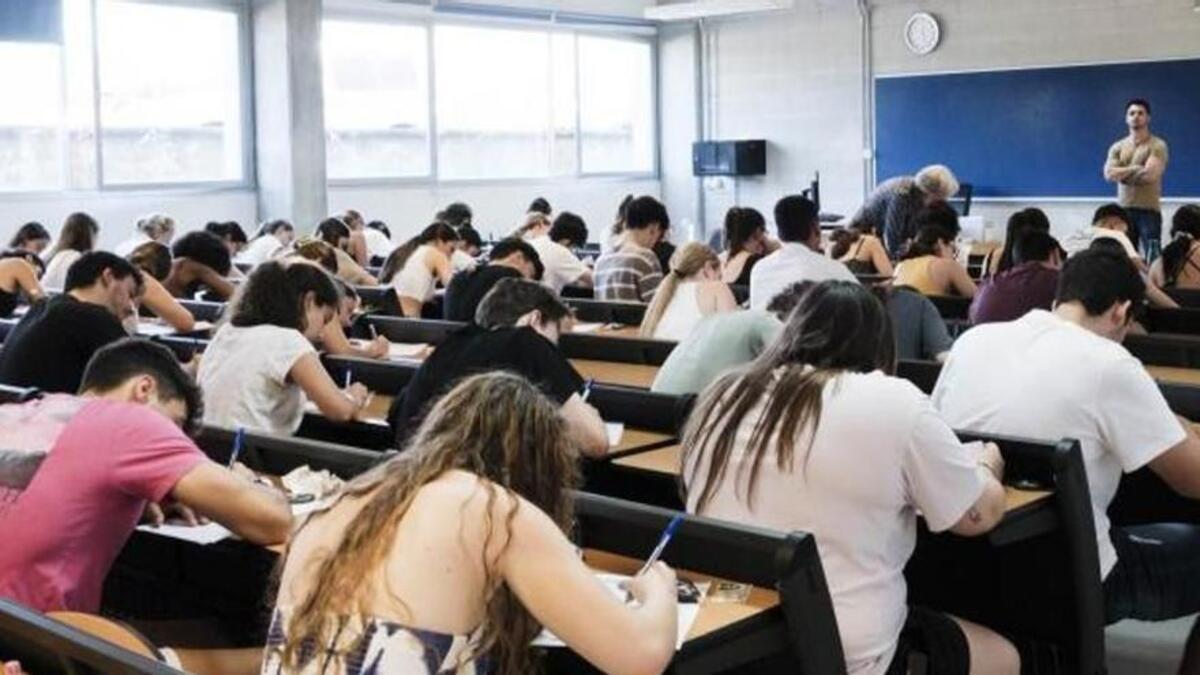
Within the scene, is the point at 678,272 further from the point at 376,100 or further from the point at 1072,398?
the point at 376,100

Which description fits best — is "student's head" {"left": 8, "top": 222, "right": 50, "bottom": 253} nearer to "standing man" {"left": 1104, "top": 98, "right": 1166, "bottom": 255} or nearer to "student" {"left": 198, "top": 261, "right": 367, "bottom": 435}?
"student" {"left": 198, "top": 261, "right": 367, "bottom": 435}

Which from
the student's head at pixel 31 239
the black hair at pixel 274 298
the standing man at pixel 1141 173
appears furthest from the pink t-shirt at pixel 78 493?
the standing man at pixel 1141 173

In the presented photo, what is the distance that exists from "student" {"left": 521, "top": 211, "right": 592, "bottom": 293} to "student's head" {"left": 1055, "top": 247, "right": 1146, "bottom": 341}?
515 cm

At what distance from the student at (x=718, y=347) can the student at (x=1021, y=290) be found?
4.96 feet

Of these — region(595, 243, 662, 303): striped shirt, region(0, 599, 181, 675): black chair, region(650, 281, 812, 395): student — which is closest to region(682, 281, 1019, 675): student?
region(0, 599, 181, 675): black chair

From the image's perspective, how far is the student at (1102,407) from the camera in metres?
3.15

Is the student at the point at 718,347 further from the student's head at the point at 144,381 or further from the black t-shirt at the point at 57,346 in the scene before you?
the black t-shirt at the point at 57,346

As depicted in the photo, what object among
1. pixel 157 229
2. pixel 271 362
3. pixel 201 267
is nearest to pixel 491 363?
pixel 271 362

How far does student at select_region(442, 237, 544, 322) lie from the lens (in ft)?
22.5


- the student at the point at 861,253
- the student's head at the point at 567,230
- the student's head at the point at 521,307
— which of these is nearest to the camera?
the student's head at the point at 521,307

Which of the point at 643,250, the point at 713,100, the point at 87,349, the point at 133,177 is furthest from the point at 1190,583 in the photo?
the point at 713,100

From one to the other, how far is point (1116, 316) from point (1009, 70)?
11.4 meters

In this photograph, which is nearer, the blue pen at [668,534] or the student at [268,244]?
the blue pen at [668,534]

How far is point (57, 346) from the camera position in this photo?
4840mm
